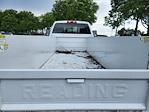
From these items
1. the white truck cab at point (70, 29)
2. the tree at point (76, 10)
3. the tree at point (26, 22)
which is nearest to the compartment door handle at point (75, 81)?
the white truck cab at point (70, 29)

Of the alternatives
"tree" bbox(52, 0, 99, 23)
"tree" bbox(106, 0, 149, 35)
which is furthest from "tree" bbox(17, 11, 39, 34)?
"tree" bbox(106, 0, 149, 35)

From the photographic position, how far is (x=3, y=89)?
3.16m

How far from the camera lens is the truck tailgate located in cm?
316

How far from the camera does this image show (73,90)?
3.23 metres

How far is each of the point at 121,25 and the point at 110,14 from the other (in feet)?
11.0

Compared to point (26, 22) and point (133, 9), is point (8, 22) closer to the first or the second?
point (26, 22)

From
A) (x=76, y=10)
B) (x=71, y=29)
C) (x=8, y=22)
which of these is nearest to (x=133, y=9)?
(x=76, y=10)

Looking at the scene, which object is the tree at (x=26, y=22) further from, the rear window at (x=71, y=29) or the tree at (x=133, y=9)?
the rear window at (x=71, y=29)

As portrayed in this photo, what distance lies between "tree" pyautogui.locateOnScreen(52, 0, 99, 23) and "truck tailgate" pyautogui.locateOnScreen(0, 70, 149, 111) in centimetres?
4801

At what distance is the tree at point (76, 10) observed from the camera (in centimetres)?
5282

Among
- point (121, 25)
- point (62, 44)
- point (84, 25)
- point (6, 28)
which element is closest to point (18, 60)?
point (62, 44)

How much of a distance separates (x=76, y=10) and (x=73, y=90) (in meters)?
51.0

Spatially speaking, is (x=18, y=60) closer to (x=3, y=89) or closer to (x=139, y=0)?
(x=3, y=89)

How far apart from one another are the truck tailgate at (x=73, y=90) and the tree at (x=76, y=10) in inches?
1890
